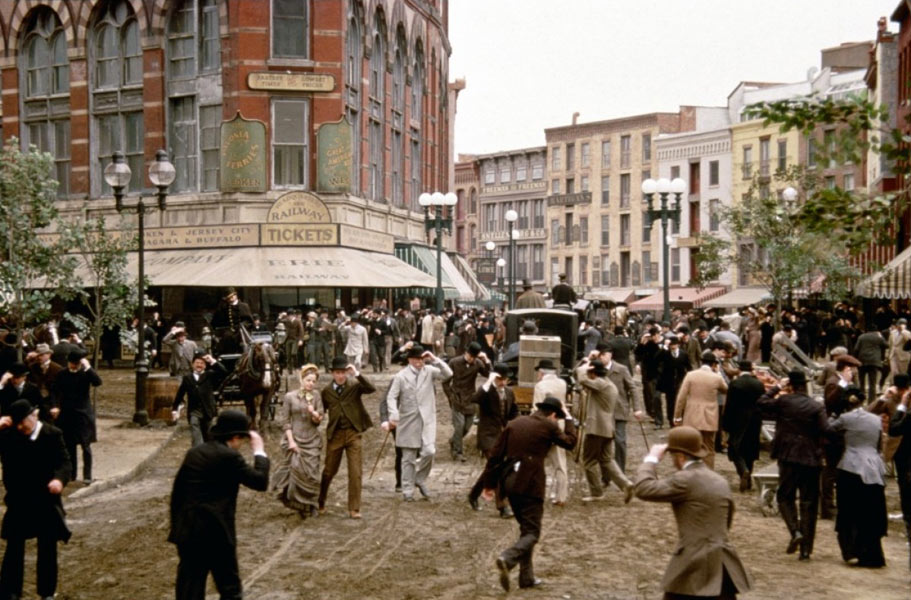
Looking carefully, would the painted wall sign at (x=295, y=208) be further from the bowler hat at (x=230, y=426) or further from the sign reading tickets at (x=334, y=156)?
the bowler hat at (x=230, y=426)

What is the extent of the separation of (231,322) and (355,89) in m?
19.5

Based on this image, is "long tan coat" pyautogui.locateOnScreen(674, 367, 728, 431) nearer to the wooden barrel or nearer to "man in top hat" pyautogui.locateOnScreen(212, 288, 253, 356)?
"man in top hat" pyautogui.locateOnScreen(212, 288, 253, 356)

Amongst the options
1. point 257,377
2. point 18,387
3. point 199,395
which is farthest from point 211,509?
point 257,377

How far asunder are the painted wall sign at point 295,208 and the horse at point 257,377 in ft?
55.8

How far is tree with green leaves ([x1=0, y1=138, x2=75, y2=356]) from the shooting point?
23.3 m

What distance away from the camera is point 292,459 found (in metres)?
14.2

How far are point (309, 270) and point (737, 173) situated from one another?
38218 mm

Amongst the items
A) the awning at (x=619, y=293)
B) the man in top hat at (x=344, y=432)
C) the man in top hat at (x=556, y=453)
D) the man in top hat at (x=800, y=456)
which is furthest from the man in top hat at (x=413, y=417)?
the awning at (x=619, y=293)

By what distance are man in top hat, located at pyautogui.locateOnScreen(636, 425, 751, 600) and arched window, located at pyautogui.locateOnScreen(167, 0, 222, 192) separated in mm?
34063

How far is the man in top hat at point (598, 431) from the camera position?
15.2 metres

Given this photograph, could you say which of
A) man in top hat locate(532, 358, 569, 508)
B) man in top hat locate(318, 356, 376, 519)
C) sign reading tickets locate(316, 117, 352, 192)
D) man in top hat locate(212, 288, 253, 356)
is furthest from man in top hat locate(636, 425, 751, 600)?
sign reading tickets locate(316, 117, 352, 192)

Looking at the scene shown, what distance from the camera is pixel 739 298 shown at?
220ft

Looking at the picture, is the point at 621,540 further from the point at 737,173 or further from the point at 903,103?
the point at 737,173

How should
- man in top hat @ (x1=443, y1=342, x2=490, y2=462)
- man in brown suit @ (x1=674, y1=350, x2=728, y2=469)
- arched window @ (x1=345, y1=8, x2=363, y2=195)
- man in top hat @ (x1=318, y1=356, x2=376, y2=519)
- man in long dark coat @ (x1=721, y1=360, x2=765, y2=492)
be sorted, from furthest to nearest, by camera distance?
1. arched window @ (x1=345, y1=8, x2=363, y2=195)
2. man in top hat @ (x1=443, y1=342, x2=490, y2=462)
3. man in long dark coat @ (x1=721, y1=360, x2=765, y2=492)
4. man in brown suit @ (x1=674, y1=350, x2=728, y2=469)
5. man in top hat @ (x1=318, y1=356, x2=376, y2=519)
